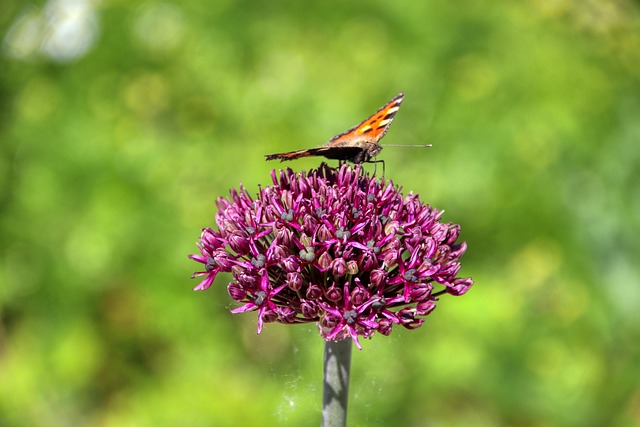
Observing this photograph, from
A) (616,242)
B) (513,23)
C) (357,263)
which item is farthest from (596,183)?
(357,263)

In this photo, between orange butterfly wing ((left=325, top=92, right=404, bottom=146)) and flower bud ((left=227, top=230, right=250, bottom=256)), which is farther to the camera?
orange butterfly wing ((left=325, top=92, right=404, bottom=146))

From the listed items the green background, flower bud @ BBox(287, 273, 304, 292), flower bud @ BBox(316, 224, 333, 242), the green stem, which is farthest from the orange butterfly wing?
the green background

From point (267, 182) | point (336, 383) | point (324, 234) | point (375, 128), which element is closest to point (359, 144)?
point (375, 128)

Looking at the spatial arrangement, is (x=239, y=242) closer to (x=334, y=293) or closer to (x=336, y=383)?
(x=334, y=293)

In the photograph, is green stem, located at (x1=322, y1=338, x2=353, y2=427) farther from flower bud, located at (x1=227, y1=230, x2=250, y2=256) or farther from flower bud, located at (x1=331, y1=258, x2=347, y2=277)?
flower bud, located at (x1=227, y1=230, x2=250, y2=256)

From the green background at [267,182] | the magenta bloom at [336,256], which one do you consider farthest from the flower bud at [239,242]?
the green background at [267,182]

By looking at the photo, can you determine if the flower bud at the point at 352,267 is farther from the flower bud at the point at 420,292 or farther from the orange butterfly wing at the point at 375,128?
the orange butterfly wing at the point at 375,128

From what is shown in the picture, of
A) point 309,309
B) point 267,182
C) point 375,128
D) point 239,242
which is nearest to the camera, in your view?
point 309,309
